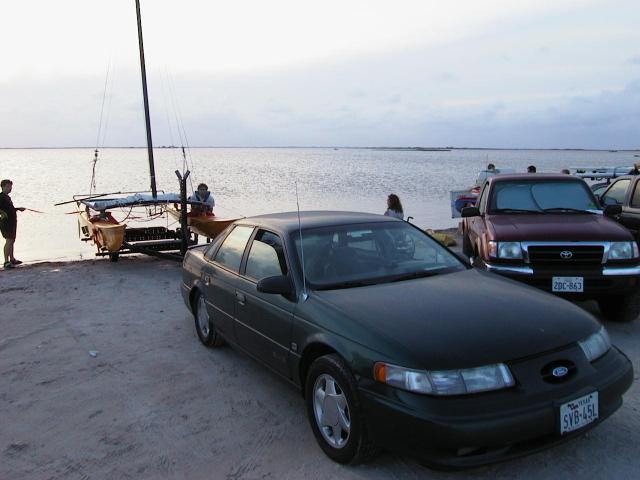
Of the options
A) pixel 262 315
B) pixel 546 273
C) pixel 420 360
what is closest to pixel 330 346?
pixel 420 360

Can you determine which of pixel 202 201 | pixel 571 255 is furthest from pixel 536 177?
pixel 202 201

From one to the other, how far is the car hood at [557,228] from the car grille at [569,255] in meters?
0.09

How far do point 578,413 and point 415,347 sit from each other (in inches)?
37.2

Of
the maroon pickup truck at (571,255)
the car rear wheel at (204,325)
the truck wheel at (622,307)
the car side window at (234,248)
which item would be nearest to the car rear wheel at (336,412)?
the car side window at (234,248)

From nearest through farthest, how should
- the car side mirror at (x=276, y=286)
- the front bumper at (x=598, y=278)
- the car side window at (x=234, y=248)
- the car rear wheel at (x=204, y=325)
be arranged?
the car side mirror at (x=276, y=286) < the car side window at (x=234, y=248) < the car rear wheel at (x=204, y=325) < the front bumper at (x=598, y=278)

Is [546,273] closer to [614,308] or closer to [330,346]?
[614,308]

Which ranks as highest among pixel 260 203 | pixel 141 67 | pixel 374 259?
pixel 141 67

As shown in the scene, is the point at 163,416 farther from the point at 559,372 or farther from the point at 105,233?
the point at 105,233

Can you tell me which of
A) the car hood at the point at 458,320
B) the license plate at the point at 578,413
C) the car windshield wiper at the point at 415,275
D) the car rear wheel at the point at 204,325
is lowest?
the car rear wheel at the point at 204,325

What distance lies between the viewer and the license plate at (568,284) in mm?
5781

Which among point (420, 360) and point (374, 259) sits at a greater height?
point (374, 259)

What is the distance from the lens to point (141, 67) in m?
15.5

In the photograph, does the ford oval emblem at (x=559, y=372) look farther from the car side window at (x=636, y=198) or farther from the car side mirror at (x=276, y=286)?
the car side window at (x=636, y=198)

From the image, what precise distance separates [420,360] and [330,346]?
0.64 metres
